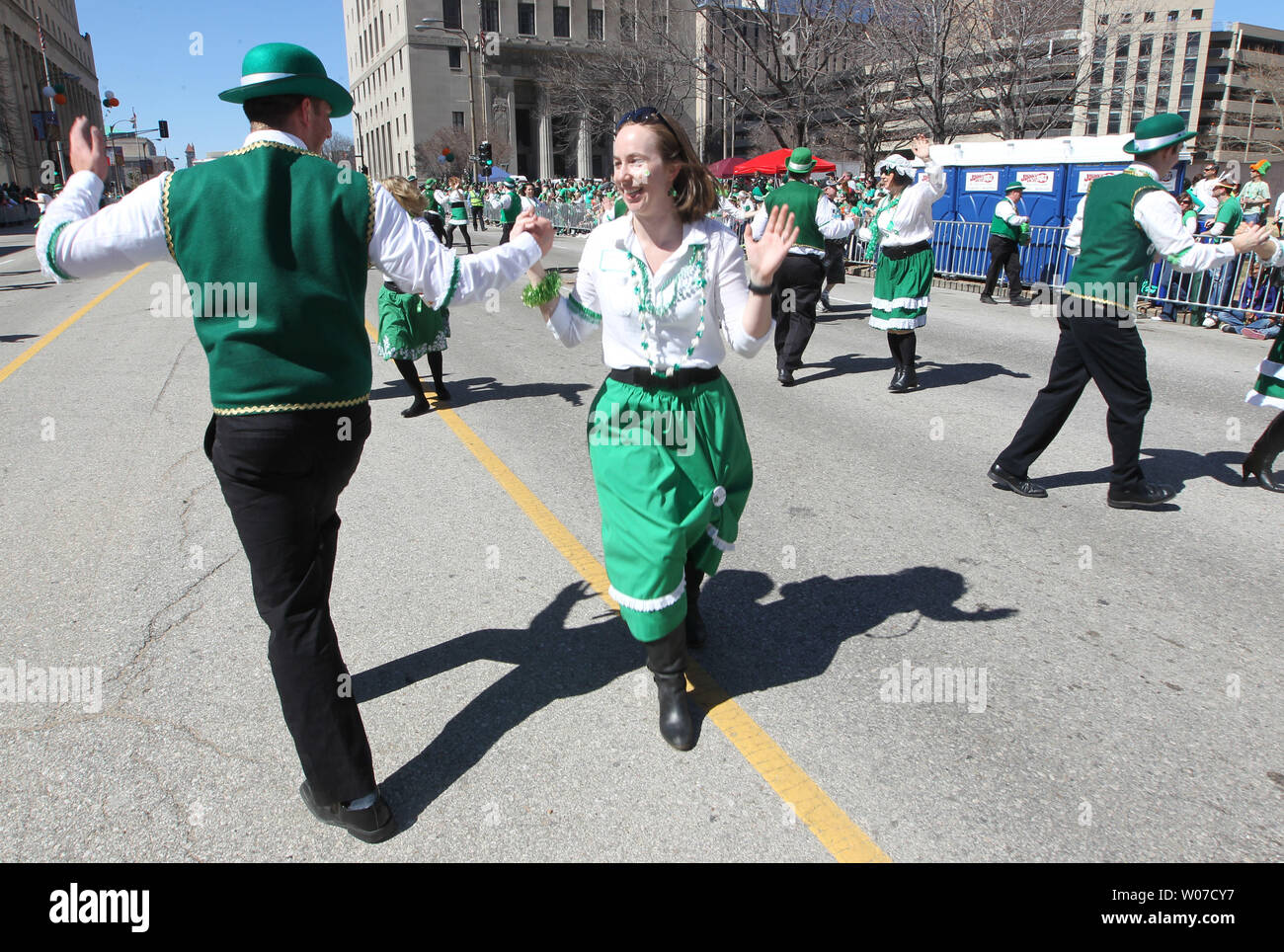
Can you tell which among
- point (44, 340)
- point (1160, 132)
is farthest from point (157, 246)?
point (44, 340)

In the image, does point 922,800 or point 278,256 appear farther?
point 922,800

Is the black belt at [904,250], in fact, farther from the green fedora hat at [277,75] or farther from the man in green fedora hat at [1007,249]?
the man in green fedora hat at [1007,249]

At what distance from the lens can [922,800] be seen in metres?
2.61

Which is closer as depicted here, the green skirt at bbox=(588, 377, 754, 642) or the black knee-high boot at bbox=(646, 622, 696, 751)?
the green skirt at bbox=(588, 377, 754, 642)

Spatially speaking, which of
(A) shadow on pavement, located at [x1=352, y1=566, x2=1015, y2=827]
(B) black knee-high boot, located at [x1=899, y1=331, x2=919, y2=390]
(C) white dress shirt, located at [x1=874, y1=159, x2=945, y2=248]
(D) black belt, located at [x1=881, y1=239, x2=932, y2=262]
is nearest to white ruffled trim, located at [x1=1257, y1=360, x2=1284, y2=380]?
(A) shadow on pavement, located at [x1=352, y1=566, x2=1015, y2=827]

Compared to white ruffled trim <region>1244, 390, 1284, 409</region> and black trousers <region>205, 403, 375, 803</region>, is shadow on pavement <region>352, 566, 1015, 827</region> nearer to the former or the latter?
black trousers <region>205, 403, 375, 803</region>

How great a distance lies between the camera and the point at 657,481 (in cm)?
273

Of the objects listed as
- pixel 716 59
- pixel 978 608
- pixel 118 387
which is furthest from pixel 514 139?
pixel 978 608

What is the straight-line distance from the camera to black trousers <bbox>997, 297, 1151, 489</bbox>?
4793 millimetres

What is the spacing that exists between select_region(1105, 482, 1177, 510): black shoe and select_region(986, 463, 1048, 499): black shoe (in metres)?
0.36

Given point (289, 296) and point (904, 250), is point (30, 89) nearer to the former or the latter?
point (904, 250)
